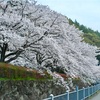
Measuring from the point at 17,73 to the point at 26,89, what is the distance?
3.80ft

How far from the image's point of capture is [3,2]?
12938 millimetres

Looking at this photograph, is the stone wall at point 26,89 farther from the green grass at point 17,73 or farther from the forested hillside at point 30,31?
the forested hillside at point 30,31

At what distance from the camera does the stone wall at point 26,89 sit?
10422 millimetres

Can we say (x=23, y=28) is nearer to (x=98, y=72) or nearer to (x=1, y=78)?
(x=1, y=78)

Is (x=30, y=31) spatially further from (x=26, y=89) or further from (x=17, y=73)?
(x=26, y=89)

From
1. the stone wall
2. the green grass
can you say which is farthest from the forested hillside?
the stone wall

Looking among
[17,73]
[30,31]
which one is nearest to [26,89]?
[17,73]

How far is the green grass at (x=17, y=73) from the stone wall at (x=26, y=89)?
26 centimetres

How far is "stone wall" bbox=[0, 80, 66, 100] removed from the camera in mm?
10422

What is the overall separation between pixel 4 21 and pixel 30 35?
1.82 m

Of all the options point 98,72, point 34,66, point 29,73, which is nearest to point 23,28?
point 29,73

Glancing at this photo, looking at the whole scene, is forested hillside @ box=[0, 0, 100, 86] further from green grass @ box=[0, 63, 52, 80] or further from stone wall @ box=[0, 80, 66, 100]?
stone wall @ box=[0, 80, 66, 100]

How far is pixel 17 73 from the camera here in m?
12.6

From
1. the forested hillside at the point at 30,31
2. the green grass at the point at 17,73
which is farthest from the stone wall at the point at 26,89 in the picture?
the forested hillside at the point at 30,31
